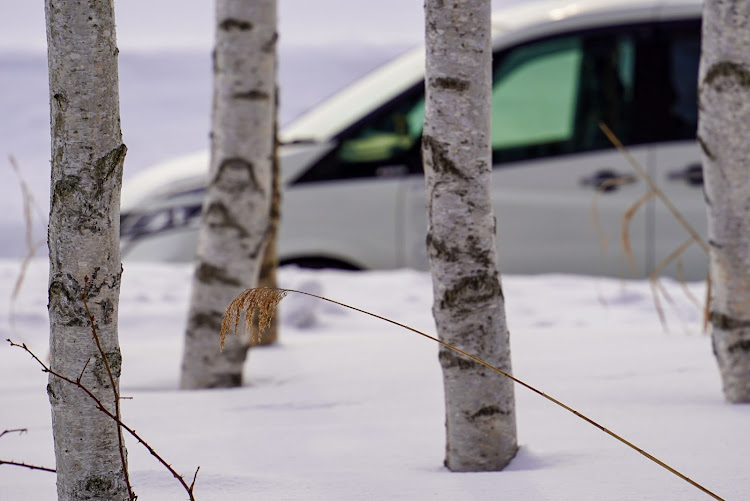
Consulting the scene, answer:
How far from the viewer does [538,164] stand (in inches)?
201

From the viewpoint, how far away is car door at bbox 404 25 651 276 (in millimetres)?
5066

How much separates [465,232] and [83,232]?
0.72 metres

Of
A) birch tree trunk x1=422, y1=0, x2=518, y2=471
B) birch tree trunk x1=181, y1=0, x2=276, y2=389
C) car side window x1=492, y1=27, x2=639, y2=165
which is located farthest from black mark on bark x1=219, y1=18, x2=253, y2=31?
car side window x1=492, y1=27, x2=639, y2=165

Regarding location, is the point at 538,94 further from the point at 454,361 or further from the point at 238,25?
the point at 454,361

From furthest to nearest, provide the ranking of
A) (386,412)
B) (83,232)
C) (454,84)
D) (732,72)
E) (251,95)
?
(251,95) → (386,412) → (732,72) → (454,84) → (83,232)

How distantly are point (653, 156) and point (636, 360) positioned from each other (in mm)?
2370

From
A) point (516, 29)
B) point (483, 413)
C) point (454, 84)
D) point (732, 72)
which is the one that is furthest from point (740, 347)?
point (516, 29)

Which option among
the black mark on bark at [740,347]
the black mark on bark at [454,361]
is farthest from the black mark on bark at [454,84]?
the black mark on bark at [740,347]

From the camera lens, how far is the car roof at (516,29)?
508cm

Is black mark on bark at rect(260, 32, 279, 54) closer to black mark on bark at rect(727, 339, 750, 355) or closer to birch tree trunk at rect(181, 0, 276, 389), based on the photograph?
birch tree trunk at rect(181, 0, 276, 389)

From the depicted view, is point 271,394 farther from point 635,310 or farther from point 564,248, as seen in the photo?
point 564,248

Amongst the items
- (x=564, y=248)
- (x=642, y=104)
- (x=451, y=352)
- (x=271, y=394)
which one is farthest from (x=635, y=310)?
(x=451, y=352)

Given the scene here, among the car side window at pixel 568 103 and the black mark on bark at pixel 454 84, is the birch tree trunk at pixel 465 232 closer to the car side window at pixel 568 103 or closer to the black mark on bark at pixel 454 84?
the black mark on bark at pixel 454 84

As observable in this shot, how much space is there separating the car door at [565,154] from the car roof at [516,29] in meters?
0.07
